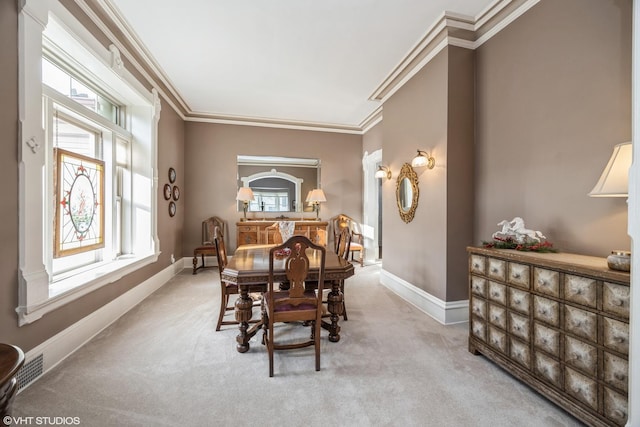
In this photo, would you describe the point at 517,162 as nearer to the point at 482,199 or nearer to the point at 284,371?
the point at 482,199

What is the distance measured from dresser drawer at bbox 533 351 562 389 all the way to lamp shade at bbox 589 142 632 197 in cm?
101

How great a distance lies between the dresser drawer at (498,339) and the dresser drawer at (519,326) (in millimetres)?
Answer: 95

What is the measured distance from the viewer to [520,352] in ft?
5.81

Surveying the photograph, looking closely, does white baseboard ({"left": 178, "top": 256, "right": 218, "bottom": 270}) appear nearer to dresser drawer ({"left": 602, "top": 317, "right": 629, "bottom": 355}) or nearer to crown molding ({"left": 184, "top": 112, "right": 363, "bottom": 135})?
crown molding ({"left": 184, "top": 112, "right": 363, "bottom": 135})

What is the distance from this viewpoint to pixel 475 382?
183 centimetres

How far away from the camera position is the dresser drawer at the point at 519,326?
173 centimetres

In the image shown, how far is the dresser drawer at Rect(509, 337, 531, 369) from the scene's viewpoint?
1723 millimetres

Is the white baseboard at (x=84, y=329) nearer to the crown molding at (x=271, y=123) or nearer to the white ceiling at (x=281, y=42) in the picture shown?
the white ceiling at (x=281, y=42)

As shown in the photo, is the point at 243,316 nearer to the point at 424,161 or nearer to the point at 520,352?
the point at 520,352

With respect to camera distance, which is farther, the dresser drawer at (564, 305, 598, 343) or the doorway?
the doorway

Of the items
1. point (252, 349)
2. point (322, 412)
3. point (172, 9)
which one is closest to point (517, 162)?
point (322, 412)

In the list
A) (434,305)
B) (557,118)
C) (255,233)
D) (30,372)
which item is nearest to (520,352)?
(434,305)

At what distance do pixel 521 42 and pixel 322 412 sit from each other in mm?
3333

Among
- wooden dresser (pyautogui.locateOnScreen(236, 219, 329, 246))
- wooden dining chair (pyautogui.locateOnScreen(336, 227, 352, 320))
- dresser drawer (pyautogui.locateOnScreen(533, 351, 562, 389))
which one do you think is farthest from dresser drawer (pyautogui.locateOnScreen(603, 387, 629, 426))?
wooden dresser (pyautogui.locateOnScreen(236, 219, 329, 246))
